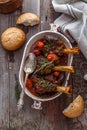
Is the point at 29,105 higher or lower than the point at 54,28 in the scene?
lower

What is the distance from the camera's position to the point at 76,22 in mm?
1579

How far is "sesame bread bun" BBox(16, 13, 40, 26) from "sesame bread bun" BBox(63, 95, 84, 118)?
0.31 m

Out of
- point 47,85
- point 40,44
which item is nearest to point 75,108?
point 47,85

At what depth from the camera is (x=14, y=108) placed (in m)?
1.61

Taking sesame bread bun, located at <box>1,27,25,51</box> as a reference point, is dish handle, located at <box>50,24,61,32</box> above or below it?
above

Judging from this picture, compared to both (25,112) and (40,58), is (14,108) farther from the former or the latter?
(40,58)

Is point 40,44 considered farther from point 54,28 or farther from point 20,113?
point 20,113

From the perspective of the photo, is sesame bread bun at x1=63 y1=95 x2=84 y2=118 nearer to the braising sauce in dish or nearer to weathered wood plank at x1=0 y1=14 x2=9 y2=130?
the braising sauce in dish

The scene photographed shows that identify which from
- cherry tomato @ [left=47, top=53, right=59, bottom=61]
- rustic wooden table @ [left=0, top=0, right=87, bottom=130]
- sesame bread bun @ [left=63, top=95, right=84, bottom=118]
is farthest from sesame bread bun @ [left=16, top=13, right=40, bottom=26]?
sesame bread bun @ [left=63, top=95, right=84, bottom=118]

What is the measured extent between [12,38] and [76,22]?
0.76ft

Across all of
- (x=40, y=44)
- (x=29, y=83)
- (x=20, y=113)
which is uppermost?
(x=40, y=44)

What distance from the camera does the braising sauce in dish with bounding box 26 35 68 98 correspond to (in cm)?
152

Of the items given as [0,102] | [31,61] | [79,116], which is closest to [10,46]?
[31,61]

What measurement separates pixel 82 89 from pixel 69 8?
0.29 meters
